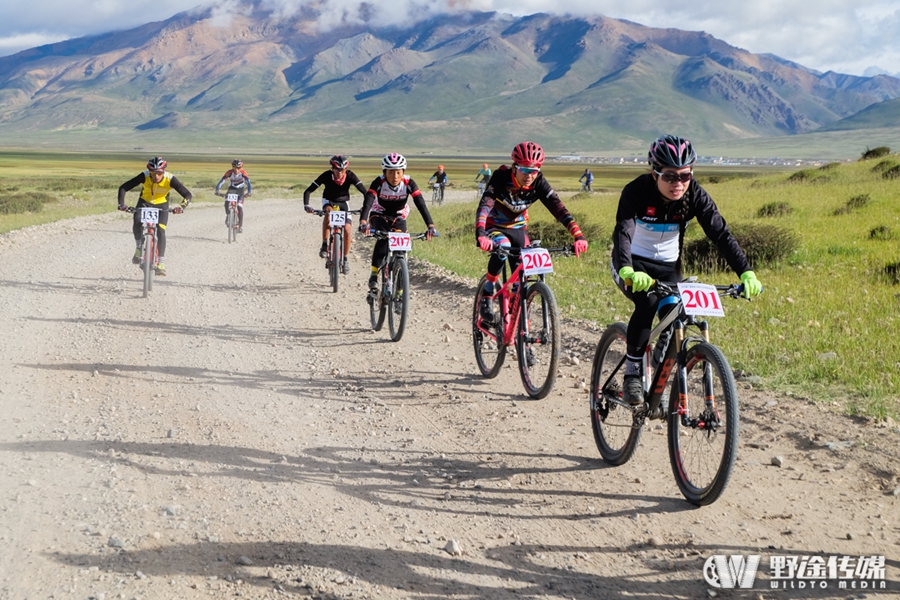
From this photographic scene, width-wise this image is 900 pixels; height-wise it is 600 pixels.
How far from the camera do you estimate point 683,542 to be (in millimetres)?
4688

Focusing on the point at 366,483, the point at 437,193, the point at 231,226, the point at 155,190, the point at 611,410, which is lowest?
the point at 366,483

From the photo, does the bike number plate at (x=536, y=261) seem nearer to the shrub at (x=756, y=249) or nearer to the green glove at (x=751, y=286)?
the green glove at (x=751, y=286)

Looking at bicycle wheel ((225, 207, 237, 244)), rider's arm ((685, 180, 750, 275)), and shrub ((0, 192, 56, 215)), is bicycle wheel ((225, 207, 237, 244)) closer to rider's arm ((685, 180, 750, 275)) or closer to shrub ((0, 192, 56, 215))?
shrub ((0, 192, 56, 215))

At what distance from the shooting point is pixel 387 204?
11.0 meters

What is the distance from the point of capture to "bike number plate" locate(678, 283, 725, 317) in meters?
4.99

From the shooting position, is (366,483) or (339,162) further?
(339,162)

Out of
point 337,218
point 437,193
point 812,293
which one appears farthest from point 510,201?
point 437,193

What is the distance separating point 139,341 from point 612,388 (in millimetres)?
6328

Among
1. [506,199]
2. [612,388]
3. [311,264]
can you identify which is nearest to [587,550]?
[612,388]

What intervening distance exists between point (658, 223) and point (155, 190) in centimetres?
1082

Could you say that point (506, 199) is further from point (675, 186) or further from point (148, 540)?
point (148, 540)

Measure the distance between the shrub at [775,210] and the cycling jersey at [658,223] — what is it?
17.2 meters

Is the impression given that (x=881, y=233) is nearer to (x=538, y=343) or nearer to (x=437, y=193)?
(x=538, y=343)

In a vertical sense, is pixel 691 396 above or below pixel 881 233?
below
